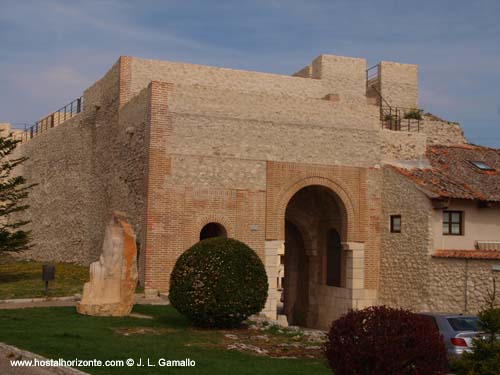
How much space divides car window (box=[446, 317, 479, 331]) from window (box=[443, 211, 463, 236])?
1094 centimetres

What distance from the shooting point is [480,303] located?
2186cm

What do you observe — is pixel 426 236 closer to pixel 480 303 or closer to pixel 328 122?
pixel 480 303

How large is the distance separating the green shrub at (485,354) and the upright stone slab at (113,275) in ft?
30.4

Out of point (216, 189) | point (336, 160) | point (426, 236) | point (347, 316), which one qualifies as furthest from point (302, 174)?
point (347, 316)

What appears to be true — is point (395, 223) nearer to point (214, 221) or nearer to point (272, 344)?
Answer: point (214, 221)

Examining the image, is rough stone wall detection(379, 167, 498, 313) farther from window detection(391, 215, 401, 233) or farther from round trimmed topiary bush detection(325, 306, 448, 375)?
round trimmed topiary bush detection(325, 306, 448, 375)

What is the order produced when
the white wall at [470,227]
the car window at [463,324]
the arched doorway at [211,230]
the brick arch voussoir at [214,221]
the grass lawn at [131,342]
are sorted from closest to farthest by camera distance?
1. the grass lawn at [131,342]
2. the car window at [463,324]
3. the brick arch voussoir at [214,221]
4. the white wall at [470,227]
5. the arched doorway at [211,230]

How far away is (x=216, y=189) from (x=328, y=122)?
522cm

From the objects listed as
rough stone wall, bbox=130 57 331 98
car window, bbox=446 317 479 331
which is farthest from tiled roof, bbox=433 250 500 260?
rough stone wall, bbox=130 57 331 98

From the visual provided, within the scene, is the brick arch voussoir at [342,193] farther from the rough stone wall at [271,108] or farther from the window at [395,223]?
the rough stone wall at [271,108]

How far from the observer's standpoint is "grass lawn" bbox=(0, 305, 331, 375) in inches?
419

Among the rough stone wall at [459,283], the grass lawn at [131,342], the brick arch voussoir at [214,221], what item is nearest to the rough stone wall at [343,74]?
the brick arch voussoir at [214,221]

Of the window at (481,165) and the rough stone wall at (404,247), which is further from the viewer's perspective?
the window at (481,165)

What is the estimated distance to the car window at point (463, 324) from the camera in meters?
12.7
